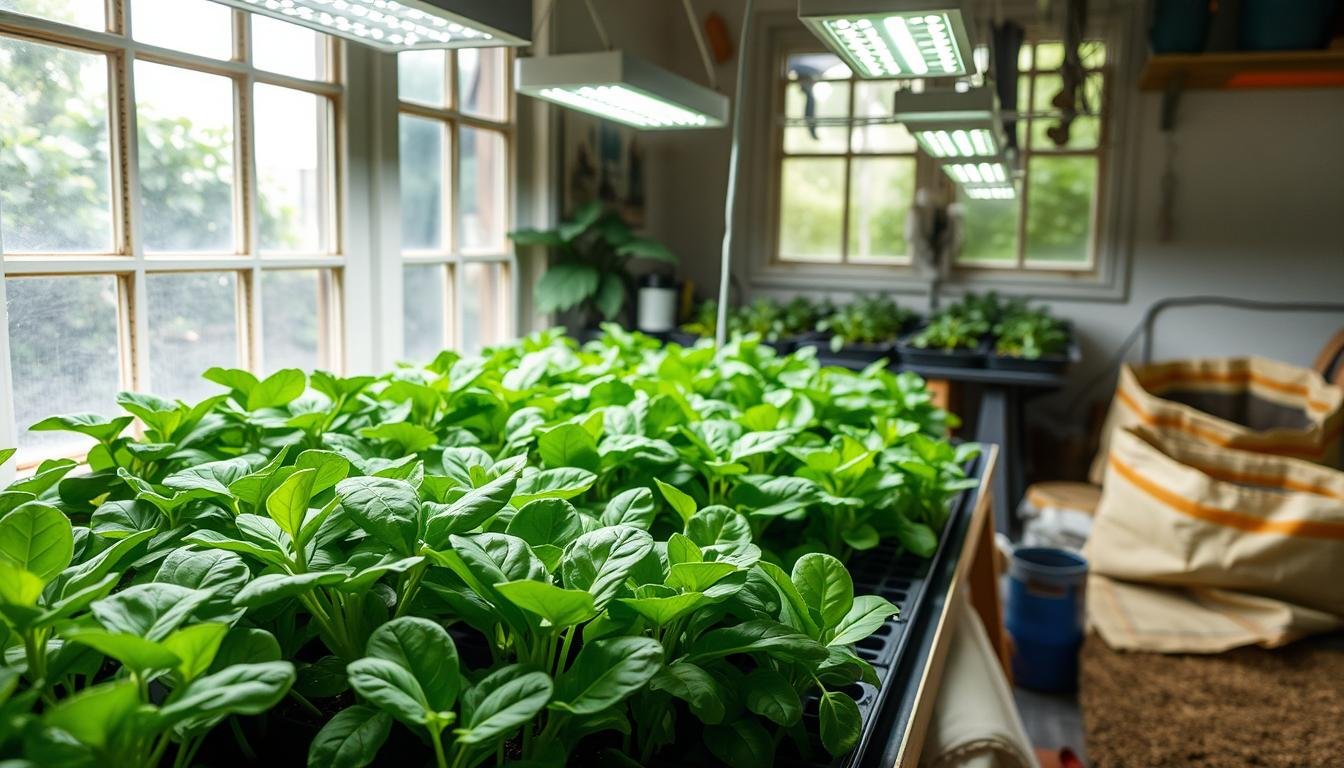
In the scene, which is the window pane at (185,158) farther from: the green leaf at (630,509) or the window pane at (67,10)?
the green leaf at (630,509)

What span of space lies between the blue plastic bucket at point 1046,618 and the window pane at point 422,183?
2.00m

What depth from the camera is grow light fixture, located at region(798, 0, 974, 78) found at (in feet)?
4.18

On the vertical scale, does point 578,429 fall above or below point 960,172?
below

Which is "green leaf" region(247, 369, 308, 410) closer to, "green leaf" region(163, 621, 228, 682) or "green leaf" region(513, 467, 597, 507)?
"green leaf" region(513, 467, 597, 507)

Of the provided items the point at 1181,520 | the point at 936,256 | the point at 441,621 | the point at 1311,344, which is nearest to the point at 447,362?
the point at 441,621

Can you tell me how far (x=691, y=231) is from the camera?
4.99 meters

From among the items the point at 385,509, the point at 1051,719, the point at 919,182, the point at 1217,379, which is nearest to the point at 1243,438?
the point at 1217,379

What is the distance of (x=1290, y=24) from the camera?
367 cm

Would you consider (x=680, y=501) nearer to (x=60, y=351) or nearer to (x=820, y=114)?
(x=60, y=351)

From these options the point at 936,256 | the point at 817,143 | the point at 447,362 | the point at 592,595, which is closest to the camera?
the point at 592,595

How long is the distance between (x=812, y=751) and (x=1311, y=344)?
4.32 metres

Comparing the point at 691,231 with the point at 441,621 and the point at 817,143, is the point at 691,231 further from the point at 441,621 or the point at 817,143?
the point at 441,621

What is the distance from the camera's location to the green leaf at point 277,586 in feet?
2.26

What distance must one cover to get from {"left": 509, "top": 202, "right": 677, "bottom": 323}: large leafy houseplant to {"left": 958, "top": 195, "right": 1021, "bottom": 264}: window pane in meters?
1.72
